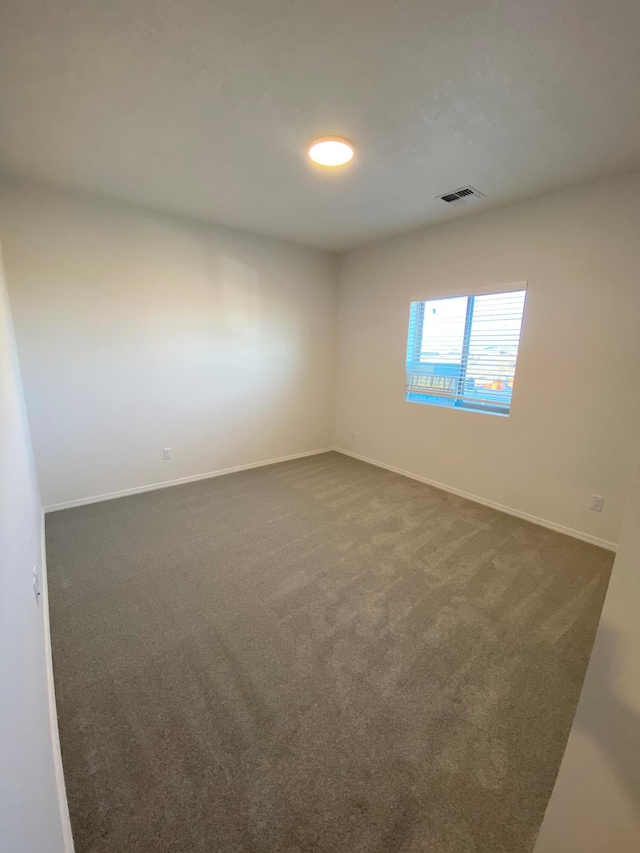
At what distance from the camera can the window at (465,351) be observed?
10.3 ft

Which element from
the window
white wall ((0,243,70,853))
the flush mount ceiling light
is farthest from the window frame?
white wall ((0,243,70,853))

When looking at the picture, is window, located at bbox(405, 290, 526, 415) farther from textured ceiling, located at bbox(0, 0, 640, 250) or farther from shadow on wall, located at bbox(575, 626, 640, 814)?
shadow on wall, located at bbox(575, 626, 640, 814)

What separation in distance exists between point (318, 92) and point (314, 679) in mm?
2774

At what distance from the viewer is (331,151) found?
2.12 metres

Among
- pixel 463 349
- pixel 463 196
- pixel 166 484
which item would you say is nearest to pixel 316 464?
pixel 166 484

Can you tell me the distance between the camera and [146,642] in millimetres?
1762

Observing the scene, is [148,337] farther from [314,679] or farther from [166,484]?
[314,679]

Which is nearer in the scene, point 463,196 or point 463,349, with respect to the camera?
point 463,196

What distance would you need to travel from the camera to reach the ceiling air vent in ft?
8.69

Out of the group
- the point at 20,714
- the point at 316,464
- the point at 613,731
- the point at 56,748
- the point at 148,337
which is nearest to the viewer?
the point at 613,731

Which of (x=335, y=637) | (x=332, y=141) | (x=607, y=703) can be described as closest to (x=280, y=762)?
(x=335, y=637)

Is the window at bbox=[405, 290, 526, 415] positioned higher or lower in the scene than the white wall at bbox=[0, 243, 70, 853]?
higher

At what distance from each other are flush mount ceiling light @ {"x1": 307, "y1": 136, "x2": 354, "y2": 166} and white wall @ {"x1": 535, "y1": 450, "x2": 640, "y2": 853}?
2324mm

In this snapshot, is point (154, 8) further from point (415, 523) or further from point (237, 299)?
point (415, 523)
